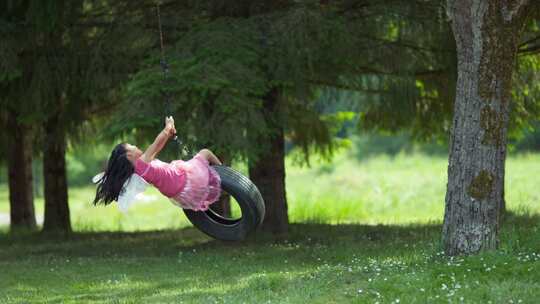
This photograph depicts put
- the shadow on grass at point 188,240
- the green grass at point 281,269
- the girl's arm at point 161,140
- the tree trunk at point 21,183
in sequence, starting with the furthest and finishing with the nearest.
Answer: the tree trunk at point 21,183 < the shadow on grass at point 188,240 < the girl's arm at point 161,140 < the green grass at point 281,269

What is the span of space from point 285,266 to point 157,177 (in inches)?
114

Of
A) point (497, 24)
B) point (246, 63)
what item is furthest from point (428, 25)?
point (497, 24)

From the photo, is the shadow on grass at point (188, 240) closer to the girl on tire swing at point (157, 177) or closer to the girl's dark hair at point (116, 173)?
the girl on tire swing at point (157, 177)

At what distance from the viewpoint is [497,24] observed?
29.4 feet

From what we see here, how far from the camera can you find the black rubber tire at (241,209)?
27.0 ft

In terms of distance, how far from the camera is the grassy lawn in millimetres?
7750

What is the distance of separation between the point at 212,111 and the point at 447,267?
429 cm

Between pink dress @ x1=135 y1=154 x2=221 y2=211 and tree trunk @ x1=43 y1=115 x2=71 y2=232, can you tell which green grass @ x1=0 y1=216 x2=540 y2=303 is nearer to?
pink dress @ x1=135 y1=154 x2=221 y2=211

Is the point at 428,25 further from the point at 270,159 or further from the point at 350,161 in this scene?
the point at 350,161

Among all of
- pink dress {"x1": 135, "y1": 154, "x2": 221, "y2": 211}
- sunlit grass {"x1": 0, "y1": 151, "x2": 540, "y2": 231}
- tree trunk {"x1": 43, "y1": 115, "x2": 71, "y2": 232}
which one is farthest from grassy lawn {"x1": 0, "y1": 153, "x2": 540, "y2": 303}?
pink dress {"x1": 135, "y1": 154, "x2": 221, "y2": 211}

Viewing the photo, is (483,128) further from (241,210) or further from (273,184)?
(273,184)

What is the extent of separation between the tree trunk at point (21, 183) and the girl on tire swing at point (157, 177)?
9.13 meters

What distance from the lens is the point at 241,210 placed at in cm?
844

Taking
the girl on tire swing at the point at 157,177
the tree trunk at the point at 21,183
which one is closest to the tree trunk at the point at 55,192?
the tree trunk at the point at 21,183
